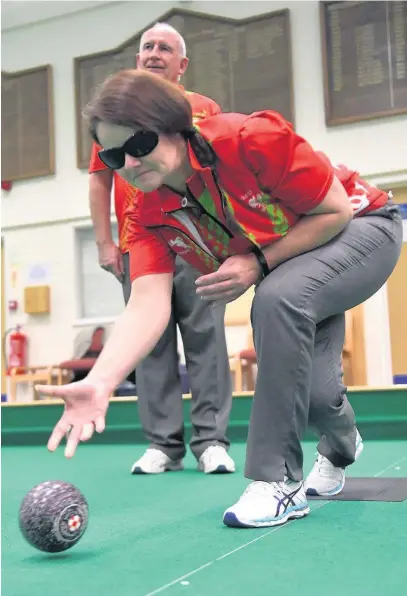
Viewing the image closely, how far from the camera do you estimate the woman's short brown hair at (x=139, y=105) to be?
4.34ft

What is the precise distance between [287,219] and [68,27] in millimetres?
6628

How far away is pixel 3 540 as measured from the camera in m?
1.45

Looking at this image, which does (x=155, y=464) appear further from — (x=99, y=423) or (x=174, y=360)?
(x=99, y=423)

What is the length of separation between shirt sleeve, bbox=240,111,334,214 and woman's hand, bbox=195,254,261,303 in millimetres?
151

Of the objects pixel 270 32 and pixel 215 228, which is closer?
pixel 215 228

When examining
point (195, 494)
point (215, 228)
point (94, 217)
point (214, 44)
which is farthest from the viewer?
point (214, 44)

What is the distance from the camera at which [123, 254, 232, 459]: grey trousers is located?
2.48m

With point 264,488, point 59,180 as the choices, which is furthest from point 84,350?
point 264,488

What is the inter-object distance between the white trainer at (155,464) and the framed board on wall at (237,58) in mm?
4554

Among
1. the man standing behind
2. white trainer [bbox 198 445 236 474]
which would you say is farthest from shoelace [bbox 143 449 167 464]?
white trainer [bbox 198 445 236 474]

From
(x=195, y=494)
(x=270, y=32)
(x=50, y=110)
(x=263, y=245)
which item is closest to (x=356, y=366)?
(x=270, y=32)

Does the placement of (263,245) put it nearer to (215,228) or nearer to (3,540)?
(215,228)

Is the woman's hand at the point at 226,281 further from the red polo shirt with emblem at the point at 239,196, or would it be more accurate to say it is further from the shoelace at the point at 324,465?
the shoelace at the point at 324,465

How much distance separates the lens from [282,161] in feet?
4.58
